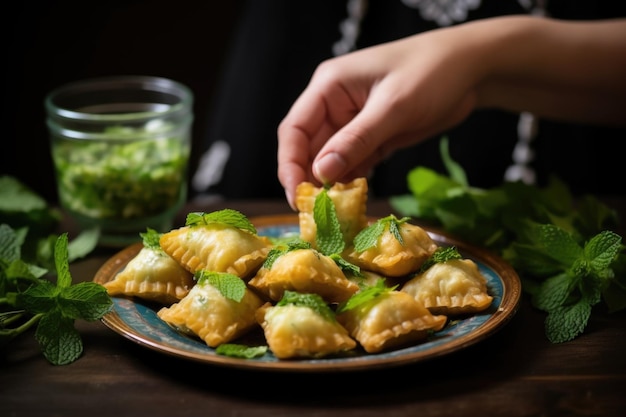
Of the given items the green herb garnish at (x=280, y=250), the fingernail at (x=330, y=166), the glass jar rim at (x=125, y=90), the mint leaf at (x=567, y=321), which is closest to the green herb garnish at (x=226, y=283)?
the green herb garnish at (x=280, y=250)

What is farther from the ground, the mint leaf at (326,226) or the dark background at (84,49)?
the mint leaf at (326,226)

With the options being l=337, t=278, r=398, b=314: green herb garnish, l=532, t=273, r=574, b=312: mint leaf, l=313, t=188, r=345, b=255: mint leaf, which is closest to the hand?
l=313, t=188, r=345, b=255: mint leaf

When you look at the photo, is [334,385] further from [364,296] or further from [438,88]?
[438,88]

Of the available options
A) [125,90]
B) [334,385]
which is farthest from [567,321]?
[125,90]

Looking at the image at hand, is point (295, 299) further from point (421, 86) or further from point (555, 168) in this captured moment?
point (555, 168)

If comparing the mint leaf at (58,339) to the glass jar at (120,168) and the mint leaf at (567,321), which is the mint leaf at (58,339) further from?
the mint leaf at (567,321)

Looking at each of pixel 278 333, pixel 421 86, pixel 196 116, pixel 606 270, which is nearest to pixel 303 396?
pixel 278 333
